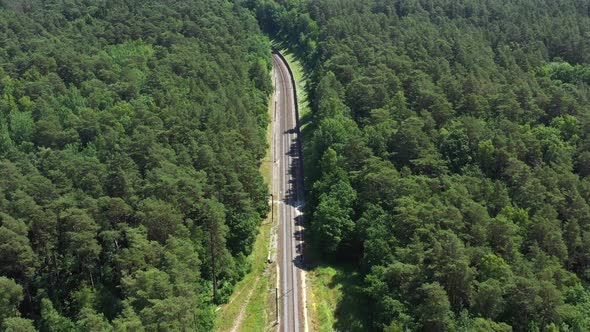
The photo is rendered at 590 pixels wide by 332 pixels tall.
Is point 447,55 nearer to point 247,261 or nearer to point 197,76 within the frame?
point 197,76

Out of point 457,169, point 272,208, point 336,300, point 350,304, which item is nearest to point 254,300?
point 336,300

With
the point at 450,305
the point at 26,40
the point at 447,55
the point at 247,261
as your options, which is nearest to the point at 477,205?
the point at 450,305

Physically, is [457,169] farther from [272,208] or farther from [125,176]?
[125,176]

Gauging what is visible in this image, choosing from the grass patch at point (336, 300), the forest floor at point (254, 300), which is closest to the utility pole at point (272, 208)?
the forest floor at point (254, 300)

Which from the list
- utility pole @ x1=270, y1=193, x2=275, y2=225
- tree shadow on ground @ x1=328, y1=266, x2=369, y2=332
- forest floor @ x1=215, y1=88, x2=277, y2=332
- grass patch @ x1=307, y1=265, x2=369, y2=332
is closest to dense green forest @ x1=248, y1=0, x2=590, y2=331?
tree shadow on ground @ x1=328, y1=266, x2=369, y2=332

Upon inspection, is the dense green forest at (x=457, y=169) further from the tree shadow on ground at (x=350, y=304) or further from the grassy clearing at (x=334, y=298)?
the grassy clearing at (x=334, y=298)

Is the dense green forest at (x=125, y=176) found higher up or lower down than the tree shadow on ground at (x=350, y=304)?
higher up
